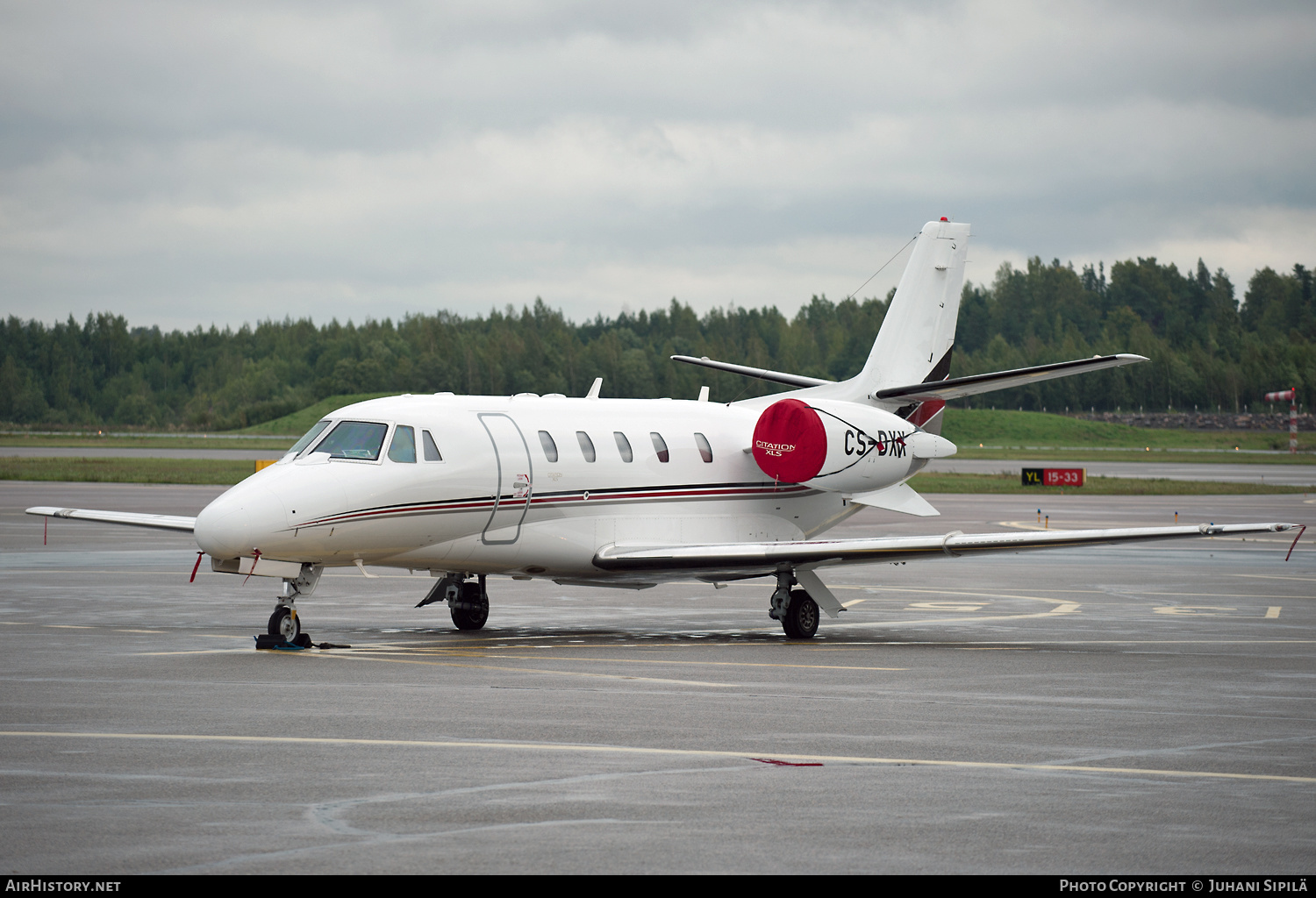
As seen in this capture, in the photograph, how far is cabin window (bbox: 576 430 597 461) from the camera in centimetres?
2030

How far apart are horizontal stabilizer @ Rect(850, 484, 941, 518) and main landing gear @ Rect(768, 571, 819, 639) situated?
366 cm

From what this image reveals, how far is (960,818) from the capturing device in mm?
8648

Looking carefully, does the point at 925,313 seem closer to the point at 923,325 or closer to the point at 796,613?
the point at 923,325

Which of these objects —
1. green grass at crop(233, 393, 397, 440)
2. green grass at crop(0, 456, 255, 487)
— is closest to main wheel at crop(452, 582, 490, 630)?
green grass at crop(0, 456, 255, 487)

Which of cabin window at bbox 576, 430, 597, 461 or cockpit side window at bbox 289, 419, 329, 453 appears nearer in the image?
cockpit side window at bbox 289, 419, 329, 453

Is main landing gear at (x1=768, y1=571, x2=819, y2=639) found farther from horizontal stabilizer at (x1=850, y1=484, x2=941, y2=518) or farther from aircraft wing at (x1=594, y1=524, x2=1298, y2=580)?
horizontal stabilizer at (x1=850, y1=484, x2=941, y2=518)

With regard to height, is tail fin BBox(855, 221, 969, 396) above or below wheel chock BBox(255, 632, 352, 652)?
above

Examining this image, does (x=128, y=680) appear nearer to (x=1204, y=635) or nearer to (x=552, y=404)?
(x=552, y=404)

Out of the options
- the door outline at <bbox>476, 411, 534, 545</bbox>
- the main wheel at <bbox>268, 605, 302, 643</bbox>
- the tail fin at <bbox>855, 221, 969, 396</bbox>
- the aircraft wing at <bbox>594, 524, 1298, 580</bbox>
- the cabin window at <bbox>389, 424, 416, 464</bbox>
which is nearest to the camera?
the main wheel at <bbox>268, 605, 302, 643</bbox>

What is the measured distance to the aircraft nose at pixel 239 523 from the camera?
16.5 meters

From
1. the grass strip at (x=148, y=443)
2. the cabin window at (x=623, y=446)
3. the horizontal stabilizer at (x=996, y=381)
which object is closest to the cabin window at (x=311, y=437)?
the cabin window at (x=623, y=446)

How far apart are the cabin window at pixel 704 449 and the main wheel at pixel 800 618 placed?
2850mm

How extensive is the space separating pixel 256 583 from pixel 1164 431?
128 meters
